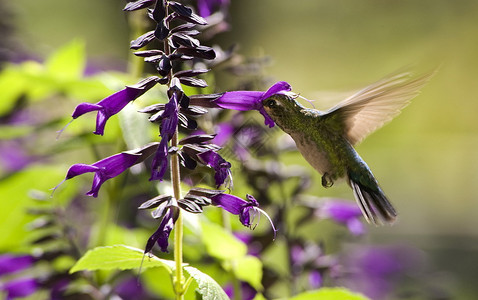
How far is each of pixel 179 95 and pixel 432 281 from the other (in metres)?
1.21

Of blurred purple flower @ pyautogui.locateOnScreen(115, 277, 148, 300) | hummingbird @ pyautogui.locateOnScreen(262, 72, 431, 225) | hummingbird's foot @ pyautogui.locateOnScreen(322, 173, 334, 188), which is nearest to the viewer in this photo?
hummingbird @ pyautogui.locateOnScreen(262, 72, 431, 225)

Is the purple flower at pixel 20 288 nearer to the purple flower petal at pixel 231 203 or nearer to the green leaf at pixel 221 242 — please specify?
the green leaf at pixel 221 242

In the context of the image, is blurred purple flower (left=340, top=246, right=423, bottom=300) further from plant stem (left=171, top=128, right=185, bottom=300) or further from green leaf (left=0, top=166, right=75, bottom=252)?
plant stem (left=171, top=128, right=185, bottom=300)

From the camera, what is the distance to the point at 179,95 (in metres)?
0.75

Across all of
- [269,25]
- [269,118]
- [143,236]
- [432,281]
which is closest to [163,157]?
[269,118]

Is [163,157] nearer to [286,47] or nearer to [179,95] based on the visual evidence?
[179,95]

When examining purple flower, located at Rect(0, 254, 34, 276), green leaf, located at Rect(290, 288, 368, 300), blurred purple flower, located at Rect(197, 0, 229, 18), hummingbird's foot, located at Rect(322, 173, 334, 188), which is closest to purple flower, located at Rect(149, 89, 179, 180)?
green leaf, located at Rect(290, 288, 368, 300)

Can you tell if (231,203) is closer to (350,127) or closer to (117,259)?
(117,259)

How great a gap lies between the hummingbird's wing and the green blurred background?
5121mm

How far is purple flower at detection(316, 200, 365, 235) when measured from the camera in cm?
148

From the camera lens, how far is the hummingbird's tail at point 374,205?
3.24 ft

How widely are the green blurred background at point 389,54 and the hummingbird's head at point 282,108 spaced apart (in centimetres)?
527

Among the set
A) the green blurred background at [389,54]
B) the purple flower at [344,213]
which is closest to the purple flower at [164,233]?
the purple flower at [344,213]

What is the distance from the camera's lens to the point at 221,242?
3.33 ft
